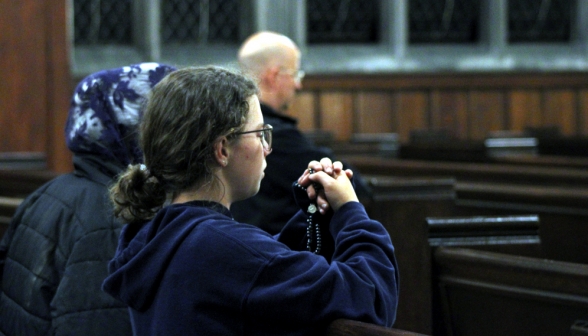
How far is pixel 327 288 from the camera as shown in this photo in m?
1.47

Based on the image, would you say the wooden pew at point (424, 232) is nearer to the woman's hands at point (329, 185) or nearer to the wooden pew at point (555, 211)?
the wooden pew at point (555, 211)

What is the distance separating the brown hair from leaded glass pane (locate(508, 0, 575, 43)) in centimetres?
948

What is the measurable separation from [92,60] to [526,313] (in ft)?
23.7

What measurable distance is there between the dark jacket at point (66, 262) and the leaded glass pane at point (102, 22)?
6.93 metres

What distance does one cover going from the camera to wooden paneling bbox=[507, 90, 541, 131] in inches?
409

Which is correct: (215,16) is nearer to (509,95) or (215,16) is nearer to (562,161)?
(509,95)

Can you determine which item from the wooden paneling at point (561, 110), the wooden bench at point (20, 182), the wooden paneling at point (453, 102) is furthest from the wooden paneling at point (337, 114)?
the wooden bench at point (20, 182)

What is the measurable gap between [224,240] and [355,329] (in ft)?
0.84

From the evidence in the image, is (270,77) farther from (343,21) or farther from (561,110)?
(561,110)

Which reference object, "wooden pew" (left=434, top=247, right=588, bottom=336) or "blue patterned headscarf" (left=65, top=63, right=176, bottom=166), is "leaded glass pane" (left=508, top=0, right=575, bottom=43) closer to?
"wooden pew" (left=434, top=247, right=588, bottom=336)

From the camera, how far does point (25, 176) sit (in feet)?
14.2

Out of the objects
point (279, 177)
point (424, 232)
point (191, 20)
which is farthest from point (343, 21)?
point (424, 232)

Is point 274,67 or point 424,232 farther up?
point 274,67

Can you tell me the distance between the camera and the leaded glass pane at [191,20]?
30.9ft
